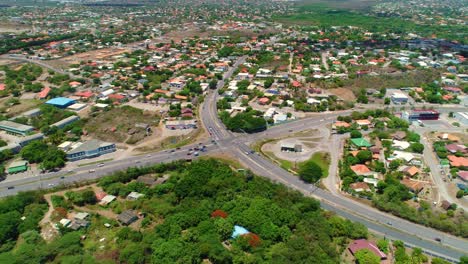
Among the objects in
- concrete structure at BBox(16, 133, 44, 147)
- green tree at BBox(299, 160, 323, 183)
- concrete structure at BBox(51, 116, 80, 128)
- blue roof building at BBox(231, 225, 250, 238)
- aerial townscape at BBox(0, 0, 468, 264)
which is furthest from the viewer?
concrete structure at BBox(51, 116, 80, 128)

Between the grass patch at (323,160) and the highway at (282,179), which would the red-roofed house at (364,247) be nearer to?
the highway at (282,179)

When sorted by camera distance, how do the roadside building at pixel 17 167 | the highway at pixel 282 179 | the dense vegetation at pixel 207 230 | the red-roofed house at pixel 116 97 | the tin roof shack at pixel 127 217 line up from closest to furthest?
the dense vegetation at pixel 207 230, the highway at pixel 282 179, the tin roof shack at pixel 127 217, the roadside building at pixel 17 167, the red-roofed house at pixel 116 97

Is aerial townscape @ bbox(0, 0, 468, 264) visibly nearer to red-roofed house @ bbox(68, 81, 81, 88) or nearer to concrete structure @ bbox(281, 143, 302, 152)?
concrete structure @ bbox(281, 143, 302, 152)

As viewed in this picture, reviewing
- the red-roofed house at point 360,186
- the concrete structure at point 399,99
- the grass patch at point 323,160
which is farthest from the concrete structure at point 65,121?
the concrete structure at point 399,99

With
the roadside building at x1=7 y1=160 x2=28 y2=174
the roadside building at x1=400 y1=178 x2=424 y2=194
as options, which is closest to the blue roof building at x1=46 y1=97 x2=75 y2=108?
the roadside building at x1=7 y1=160 x2=28 y2=174

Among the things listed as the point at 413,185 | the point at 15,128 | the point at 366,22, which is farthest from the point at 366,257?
the point at 366,22
